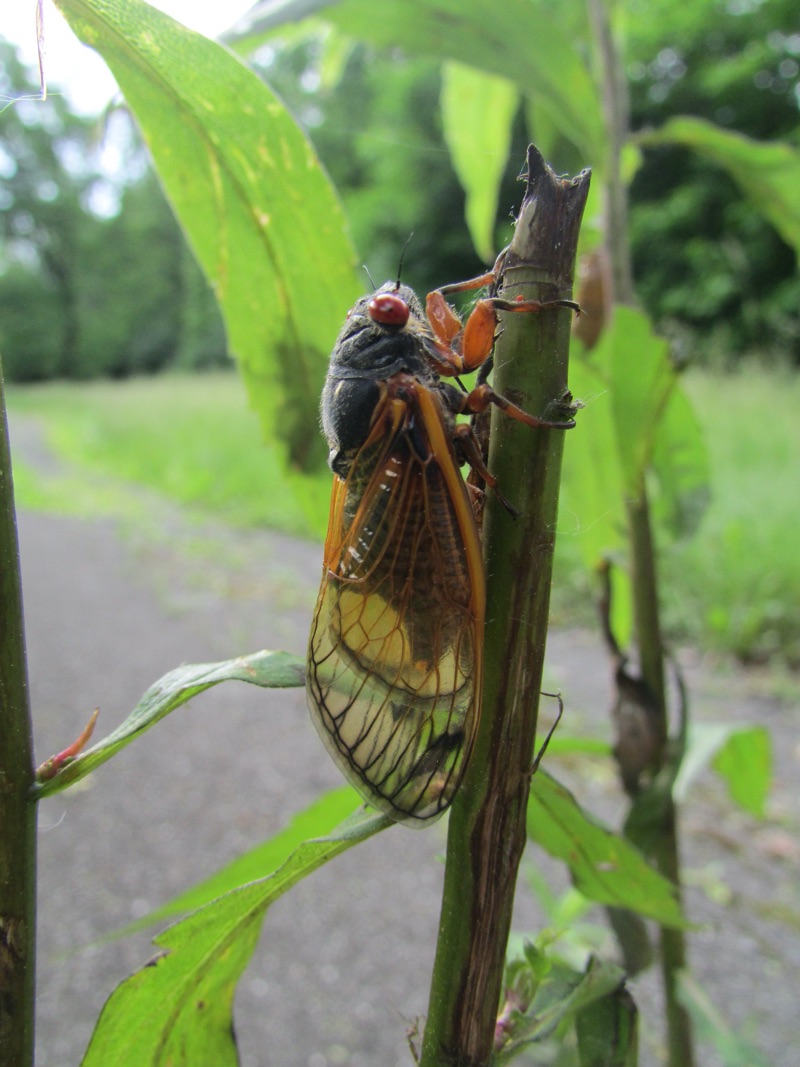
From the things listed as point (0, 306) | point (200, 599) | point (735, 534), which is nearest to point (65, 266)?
point (0, 306)

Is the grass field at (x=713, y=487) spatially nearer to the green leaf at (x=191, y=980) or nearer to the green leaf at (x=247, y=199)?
the green leaf at (x=247, y=199)

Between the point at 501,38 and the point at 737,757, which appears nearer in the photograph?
the point at 501,38

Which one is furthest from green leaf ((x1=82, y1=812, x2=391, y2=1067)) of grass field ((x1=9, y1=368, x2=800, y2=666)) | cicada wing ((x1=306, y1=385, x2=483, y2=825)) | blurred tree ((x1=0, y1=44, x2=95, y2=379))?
blurred tree ((x1=0, y1=44, x2=95, y2=379))

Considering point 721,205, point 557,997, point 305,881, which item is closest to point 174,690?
point 557,997

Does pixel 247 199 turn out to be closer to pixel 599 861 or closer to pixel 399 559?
pixel 399 559

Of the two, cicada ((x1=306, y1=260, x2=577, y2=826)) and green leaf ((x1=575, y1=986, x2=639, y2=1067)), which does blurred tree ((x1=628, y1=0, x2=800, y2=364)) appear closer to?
cicada ((x1=306, y1=260, x2=577, y2=826))

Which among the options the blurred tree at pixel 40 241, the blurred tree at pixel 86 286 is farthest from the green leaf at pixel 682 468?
the blurred tree at pixel 86 286

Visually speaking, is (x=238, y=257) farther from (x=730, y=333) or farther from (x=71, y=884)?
(x=730, y=333)
